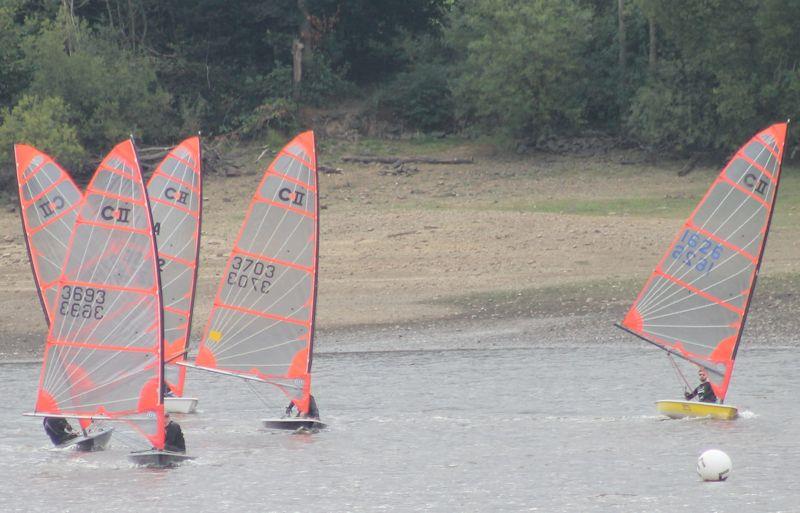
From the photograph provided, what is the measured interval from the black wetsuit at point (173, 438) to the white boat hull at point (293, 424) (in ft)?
6.80

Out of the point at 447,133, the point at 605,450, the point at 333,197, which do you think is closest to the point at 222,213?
the point at 333,197

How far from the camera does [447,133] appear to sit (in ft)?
148

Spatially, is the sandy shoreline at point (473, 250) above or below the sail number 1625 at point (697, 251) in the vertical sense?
below

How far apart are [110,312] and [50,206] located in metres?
4.17

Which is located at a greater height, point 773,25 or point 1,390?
point 773,25

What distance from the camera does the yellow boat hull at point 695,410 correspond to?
20.0 metres

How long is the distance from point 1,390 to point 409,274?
10.2 metres

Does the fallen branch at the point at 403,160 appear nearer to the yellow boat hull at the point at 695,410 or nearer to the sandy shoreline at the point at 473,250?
the sandy shoreline at the point at 473,250

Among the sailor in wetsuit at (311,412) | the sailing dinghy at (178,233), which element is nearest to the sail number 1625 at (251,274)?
the sailor in wetsuit at (311,412)

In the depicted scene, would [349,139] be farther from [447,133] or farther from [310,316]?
[310,316]

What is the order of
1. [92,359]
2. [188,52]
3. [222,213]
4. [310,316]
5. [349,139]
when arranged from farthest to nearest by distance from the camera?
[188,52]
[349,139]
[222,213]
[310,316]
[92,359]

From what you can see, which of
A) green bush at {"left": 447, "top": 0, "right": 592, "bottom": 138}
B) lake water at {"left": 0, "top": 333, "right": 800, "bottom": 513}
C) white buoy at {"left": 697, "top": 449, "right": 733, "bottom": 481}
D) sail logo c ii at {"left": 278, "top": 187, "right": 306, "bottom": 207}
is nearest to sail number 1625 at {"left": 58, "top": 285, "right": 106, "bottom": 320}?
lake water at {"left": 0, "top": 333, "right": 800, "bottom": 513}

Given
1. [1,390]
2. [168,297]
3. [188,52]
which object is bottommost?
[1,390]

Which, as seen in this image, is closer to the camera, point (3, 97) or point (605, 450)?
point (605, 450)
